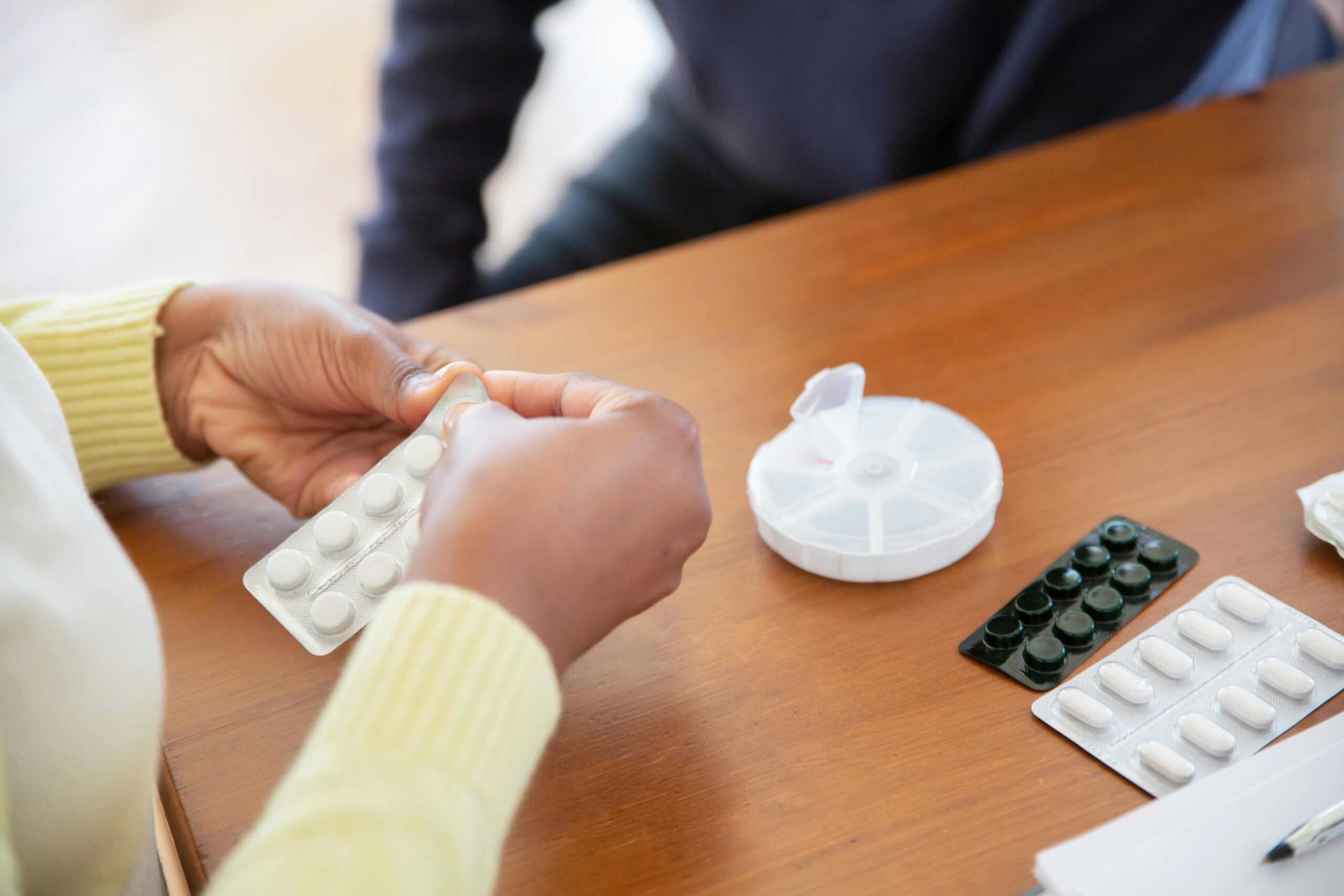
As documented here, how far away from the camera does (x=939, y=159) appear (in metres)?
1.02

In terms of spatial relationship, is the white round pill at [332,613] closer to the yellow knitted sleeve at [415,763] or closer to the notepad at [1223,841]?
the yellow knitted sleeve at [415,763]

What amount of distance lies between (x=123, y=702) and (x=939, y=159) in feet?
2.86

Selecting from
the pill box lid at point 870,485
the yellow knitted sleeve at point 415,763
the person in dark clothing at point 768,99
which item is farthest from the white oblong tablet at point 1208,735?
the person in dark clothing at point 768,99

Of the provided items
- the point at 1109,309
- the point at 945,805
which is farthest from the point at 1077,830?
the point at 1109,309

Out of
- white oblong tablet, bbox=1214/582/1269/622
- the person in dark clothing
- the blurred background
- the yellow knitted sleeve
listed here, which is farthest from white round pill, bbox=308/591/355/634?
the blurred background

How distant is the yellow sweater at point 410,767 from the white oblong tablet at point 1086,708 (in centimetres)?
20

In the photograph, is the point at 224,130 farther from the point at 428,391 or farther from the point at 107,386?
the point at 428,391

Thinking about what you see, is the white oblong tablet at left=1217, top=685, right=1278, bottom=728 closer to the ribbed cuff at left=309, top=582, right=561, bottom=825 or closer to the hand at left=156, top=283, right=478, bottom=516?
the ribbed cuff at left=309, top=582, right=561, bottom=825

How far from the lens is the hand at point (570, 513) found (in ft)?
1.20

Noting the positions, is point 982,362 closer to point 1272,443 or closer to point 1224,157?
point 1272,443

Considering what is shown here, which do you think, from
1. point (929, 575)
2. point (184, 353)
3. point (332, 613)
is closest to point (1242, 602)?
point (929, 575)

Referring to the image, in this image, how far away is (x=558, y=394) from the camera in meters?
0.47

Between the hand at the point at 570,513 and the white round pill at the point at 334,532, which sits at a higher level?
the hand at the point at 570,513

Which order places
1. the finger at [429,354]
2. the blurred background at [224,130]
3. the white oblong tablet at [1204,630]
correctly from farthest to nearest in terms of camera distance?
the blurred background at [224,130] → the finger at [429,354] → the white oblong tablet at [1204,630]
